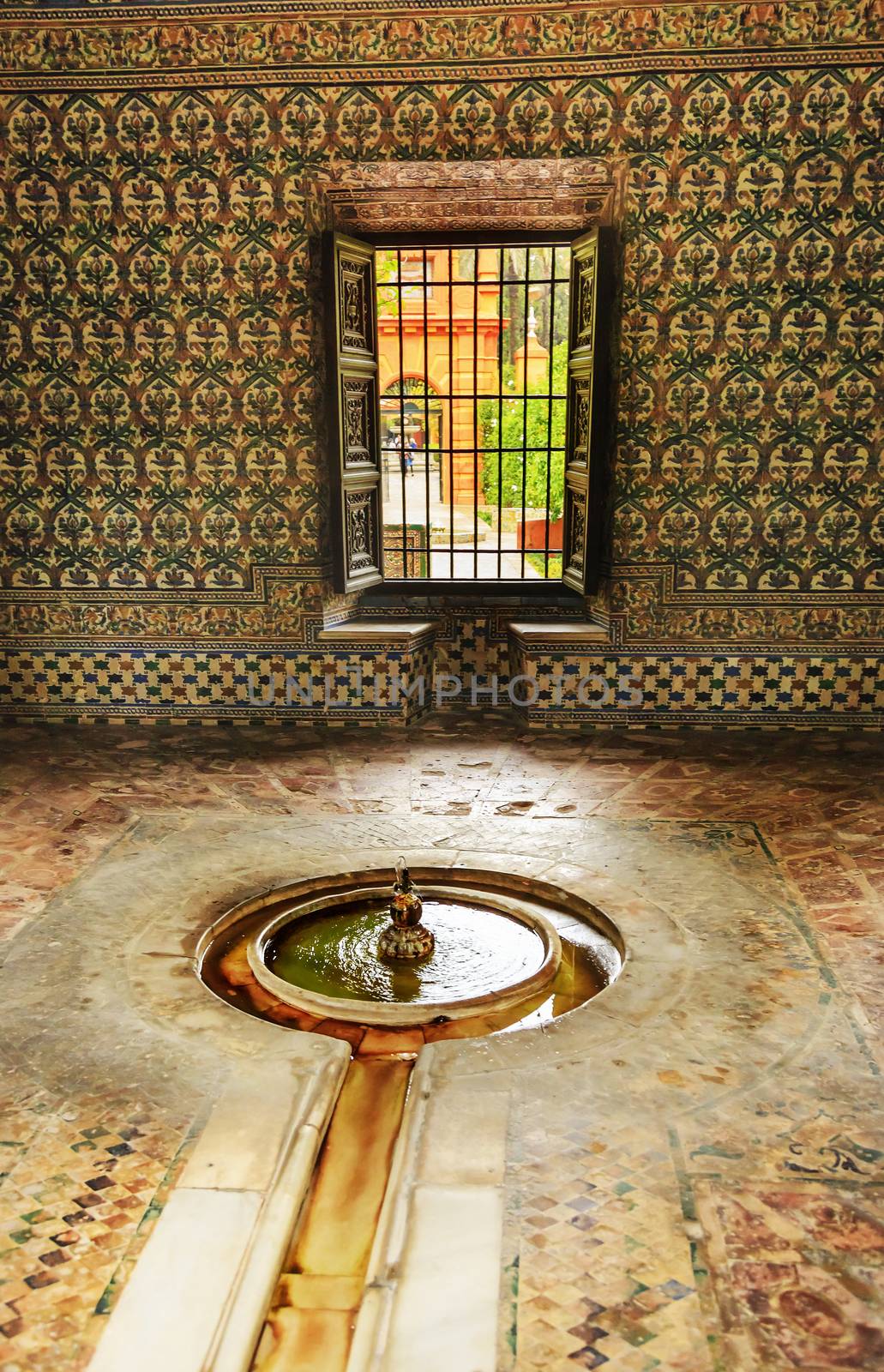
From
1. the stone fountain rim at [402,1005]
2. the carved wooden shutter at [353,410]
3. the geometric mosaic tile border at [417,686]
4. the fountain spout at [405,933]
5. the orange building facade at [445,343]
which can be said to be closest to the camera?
the stone fountain rim at [402,1005]

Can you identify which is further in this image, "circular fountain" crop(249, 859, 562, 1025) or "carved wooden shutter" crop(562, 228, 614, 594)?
"carved wooden shutter" crop(562, 228, 614, 594)

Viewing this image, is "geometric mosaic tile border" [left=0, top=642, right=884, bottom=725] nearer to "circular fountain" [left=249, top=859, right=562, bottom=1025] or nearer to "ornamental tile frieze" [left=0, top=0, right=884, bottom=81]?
"circular fountain" [left=249, top=859, right=562, bottom=1025]

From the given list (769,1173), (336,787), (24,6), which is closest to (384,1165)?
(769,1173)

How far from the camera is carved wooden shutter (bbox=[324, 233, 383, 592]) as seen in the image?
6164 mm

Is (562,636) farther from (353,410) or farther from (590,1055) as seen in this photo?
(590,1055)

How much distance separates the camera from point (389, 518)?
13.4 metres

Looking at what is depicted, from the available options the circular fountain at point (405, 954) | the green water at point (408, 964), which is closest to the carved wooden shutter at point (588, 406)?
the circular fountain at point (405, 954)

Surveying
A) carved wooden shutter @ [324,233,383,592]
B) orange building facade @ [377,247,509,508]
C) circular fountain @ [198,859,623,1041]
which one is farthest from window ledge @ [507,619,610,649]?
orange building facade @ [377,247,509,508]

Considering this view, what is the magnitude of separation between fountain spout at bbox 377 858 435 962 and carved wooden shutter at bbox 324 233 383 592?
301cm

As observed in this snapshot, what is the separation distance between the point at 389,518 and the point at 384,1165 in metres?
11.1

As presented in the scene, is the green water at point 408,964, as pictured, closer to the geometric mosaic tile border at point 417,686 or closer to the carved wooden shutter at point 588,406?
the geometric mosaic tile border at point 417,686

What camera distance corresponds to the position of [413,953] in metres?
3.78

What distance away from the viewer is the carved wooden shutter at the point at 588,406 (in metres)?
6.05

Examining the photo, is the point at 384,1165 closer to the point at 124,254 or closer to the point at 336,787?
the point at 336,787
